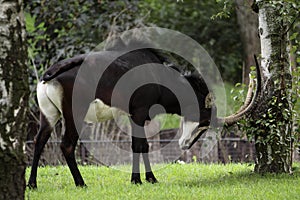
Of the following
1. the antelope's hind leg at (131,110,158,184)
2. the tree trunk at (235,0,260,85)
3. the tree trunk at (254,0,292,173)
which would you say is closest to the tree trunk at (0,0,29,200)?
the antelope's hind leg at (131,110,158,184)

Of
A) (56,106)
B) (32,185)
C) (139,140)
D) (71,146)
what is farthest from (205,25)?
(32,185)

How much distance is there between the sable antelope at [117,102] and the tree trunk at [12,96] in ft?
7.20

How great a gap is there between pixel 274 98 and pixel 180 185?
61.4 inches

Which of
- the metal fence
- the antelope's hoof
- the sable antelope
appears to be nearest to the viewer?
the antelope's hoof

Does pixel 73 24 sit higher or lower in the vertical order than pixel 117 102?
higher

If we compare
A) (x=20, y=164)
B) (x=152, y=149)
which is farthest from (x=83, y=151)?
(x=20, y=164)

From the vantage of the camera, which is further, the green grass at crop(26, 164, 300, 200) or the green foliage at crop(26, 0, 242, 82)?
the green foliage at crop(26, 0, 242, 82)

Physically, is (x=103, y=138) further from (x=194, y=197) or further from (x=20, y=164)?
(x=20, y=164)

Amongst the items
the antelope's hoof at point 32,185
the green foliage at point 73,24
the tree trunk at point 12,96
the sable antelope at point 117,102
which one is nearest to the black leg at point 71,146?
the sable antelope at point 117,102

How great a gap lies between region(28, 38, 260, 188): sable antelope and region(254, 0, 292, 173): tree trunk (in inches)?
10.5

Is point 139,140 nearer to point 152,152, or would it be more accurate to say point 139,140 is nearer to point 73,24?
point 152,152

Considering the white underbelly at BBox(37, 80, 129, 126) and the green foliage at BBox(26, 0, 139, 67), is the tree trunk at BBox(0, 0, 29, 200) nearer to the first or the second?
the white underbelly at BBox(37, 80, 129, 126)

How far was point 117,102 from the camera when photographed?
718 cm

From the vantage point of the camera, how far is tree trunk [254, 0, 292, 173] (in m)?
6.99
